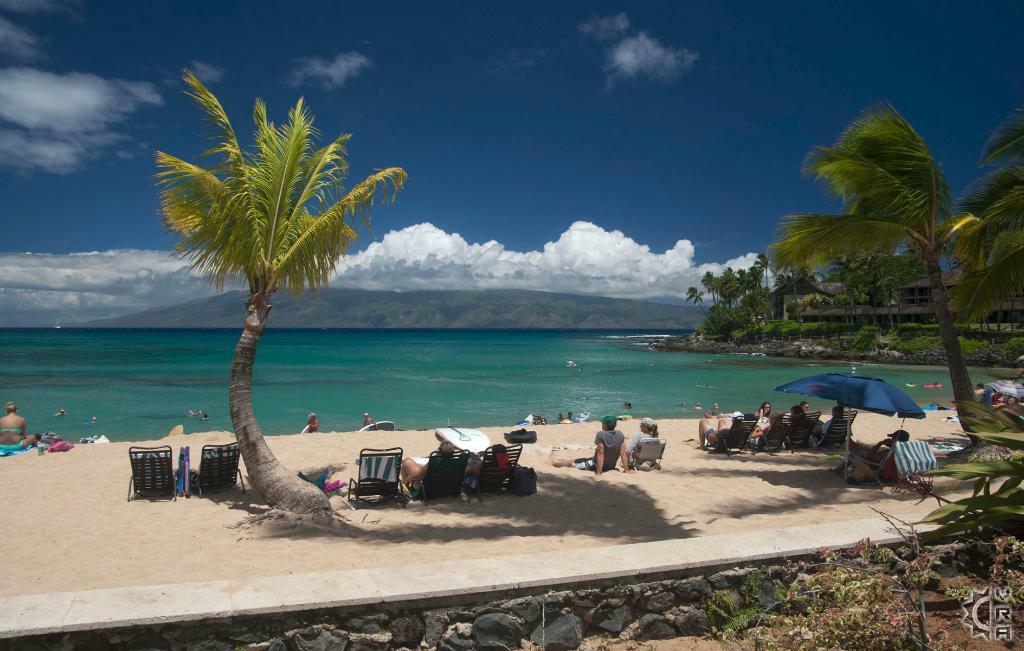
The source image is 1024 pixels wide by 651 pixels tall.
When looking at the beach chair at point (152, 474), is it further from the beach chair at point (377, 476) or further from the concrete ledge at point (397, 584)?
the concrete ledge at point (397, 584)

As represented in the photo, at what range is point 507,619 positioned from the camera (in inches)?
128

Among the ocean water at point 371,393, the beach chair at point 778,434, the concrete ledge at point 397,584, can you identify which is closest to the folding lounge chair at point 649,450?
the beach chair at point 778,434

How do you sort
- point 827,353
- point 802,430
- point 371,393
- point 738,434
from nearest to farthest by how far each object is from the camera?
point 738,434 → point 802,430 → point 371,393 → point 827,353

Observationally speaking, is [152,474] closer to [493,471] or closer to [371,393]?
[493,471]

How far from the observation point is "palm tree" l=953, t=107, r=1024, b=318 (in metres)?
7.68

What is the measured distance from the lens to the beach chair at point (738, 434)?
1094 centimetres

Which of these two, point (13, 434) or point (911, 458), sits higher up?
point (911, 458)

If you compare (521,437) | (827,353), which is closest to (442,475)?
(521,437)

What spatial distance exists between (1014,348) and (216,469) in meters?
59.7

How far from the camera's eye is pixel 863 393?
844 cm

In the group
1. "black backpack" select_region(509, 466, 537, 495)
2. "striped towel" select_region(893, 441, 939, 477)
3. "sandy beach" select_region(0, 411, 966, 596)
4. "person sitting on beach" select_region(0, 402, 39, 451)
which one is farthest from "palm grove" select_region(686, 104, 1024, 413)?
"person sitting on beach" select_region(0, 402, 39, 451)

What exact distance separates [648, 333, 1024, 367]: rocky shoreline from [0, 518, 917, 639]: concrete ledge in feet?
168

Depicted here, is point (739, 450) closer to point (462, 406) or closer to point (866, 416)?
point (866, 416)

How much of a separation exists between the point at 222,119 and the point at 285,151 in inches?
31.8
